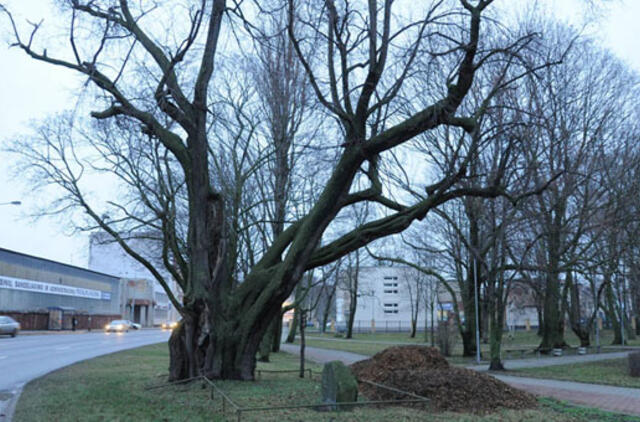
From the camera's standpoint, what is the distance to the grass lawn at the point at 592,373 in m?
16.1

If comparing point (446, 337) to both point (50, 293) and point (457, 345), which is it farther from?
point (50, 293)

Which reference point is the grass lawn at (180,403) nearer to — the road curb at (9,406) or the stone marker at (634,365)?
the road curb at (9,406)

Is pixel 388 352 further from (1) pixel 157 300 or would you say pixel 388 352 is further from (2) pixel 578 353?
(1) pixel 157 300

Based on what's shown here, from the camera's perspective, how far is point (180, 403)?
10.8 meters

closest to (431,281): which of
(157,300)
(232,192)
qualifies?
(232,192)

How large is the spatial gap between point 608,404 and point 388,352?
5.27 meters

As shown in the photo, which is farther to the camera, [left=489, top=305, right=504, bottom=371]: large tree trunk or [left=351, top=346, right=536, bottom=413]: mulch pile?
[left=489, top=305, right=504, bottom=371]: large tree trunk

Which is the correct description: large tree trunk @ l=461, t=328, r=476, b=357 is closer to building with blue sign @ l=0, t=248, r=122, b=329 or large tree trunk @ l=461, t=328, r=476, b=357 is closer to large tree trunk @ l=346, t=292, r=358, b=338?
large tree trunk @ l=346, t=292, r=358, b=338

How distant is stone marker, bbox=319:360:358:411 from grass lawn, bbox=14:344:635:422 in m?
0.30

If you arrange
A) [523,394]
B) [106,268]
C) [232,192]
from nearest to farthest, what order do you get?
A: [523,394] < [232,192] < [106,268]

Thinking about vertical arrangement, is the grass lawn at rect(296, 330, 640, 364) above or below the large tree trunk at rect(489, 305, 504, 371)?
below

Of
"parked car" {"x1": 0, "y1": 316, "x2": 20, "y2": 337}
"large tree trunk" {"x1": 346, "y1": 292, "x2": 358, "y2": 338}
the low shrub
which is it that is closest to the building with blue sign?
"parked car" {"x1": 0, "y1": 316, "x2": 20, "y2": 337}

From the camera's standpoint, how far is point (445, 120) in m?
11.7

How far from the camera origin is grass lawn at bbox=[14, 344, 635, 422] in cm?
935
